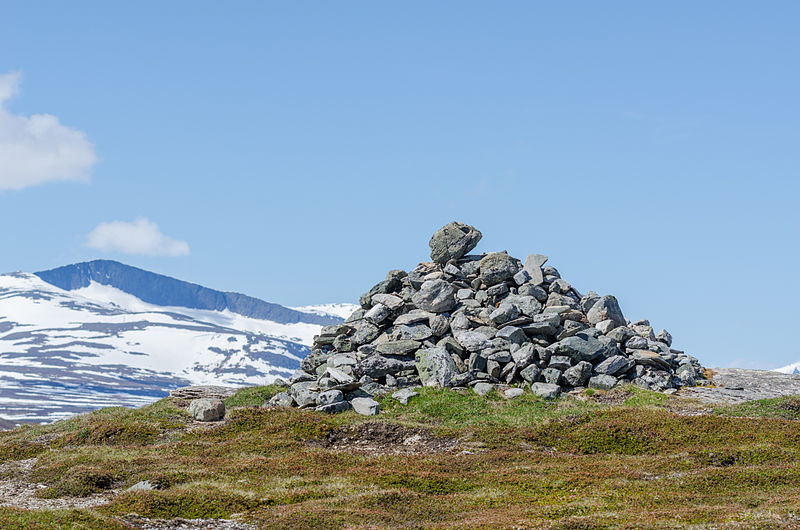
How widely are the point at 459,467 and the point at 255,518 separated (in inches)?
419

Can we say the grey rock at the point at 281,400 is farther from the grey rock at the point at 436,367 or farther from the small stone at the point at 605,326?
the small stone at the point at 605,326

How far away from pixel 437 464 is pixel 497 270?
82.7ft

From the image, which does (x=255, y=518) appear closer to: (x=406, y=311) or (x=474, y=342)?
(x=474, y=342)

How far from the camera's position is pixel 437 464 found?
33.4 m

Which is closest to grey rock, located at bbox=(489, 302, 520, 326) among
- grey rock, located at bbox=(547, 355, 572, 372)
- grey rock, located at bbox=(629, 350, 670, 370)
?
grey rock, located at bbox=(547, 355, 572, 372)

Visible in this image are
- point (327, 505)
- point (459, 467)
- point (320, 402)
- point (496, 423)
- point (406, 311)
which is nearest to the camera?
point (327, 505)

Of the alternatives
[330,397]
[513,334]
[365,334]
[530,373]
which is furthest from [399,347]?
[530,373]

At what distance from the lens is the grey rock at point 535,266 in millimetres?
57656

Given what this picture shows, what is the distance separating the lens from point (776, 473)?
29359mm

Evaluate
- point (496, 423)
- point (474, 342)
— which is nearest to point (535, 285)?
point (474, 342)

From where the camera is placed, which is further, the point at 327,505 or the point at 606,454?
the point at 606,454

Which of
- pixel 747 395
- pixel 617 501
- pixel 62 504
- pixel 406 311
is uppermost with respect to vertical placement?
pixel 406 311

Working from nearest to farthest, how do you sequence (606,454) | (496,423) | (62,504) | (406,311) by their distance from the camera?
(62,504) < (606,454) < (496,423) < (406,311)

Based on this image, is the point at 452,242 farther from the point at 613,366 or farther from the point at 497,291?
the point at 613,366
